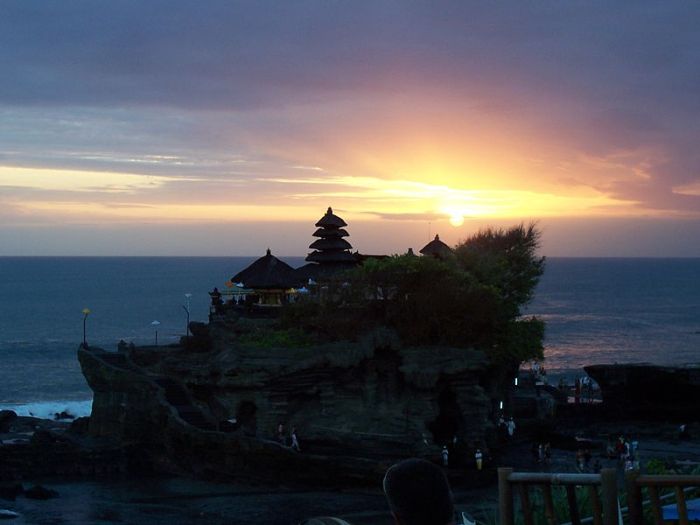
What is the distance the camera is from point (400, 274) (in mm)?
39812

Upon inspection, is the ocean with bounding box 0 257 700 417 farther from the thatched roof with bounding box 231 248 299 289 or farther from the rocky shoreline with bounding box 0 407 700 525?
the rocky shoreline with bounding box 0 407 700 525

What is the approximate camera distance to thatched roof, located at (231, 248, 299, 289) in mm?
46906

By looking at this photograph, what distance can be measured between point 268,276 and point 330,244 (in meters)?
3.96

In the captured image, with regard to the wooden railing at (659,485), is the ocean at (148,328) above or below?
below

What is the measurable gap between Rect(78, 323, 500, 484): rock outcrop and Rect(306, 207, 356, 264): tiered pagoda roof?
447 inches

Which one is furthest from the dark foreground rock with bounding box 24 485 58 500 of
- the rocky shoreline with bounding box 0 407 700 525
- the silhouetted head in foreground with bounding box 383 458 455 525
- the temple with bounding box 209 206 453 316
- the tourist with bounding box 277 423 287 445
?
the silhouetted head in foreground with bounding box 383 458 455 525

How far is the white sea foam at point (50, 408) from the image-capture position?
6191 centimetres

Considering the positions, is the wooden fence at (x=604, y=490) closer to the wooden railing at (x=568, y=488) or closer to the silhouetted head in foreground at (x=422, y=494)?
the wooden railing at (x=568, y=488)

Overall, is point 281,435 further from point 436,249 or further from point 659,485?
point 659,485

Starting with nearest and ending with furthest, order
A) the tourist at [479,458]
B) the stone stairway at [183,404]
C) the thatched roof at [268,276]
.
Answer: the tourist at [479,458], the stone stairway at [183,404], the thatched roof at [268,276]

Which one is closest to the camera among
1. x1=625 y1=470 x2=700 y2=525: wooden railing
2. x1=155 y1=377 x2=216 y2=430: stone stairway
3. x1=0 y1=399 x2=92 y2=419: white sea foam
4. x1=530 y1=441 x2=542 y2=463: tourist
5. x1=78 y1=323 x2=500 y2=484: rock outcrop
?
x1=625 y1=470 x2=700 y2=525: wooden railing

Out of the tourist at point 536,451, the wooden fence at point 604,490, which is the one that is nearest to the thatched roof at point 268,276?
the tourist at point 536,451

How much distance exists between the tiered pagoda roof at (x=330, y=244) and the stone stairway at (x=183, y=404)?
12048 mm

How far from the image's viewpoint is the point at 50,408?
209ft
